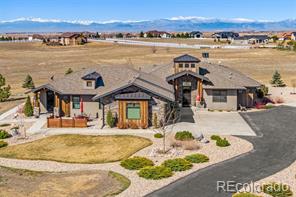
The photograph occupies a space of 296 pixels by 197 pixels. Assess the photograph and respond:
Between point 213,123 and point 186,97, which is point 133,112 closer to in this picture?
point 213,123

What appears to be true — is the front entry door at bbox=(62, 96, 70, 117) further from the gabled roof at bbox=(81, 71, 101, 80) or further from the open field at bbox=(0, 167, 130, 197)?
the open field at bbox=(0, 167, 130, 197)

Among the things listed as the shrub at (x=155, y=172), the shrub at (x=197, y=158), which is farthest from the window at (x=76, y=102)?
the shrub at (x=155, y=172)

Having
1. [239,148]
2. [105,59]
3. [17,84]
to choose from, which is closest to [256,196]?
[239,148]

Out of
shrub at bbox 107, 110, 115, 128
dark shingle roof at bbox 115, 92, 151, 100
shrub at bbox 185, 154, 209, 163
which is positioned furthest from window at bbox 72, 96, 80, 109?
shrub at bbox 185, 154, 209, 163

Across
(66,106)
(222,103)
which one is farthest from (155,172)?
(222,103)

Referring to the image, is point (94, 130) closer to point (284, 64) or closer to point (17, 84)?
point (17, 84)

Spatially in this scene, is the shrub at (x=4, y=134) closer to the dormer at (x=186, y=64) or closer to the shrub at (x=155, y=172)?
the shrub at (x=155, y=172)
